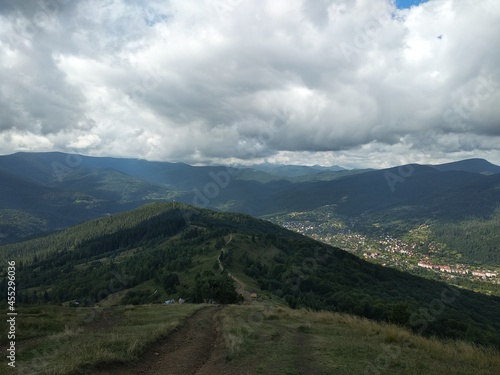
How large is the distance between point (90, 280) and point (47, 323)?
550ft

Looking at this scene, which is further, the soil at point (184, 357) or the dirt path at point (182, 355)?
the dirt path at point (182, 355)

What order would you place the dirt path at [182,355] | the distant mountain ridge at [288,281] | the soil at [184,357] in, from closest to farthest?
the soil at [184,357] → the dirt path at [182,355] → the distant mountain ridge at [288,281]

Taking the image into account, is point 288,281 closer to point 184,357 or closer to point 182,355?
point 182,355

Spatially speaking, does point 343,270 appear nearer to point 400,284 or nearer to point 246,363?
point 400,284

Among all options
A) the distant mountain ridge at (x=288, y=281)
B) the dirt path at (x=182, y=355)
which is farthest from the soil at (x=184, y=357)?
the distant mountain ridge at (x=288, y=281)

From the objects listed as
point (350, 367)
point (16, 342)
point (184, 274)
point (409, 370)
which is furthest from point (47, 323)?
point (184, 274)

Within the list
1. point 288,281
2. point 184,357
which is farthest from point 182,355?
point 288,281

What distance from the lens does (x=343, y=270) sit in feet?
520

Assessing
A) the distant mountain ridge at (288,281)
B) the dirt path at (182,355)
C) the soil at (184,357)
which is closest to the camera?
the soil at (184,357)

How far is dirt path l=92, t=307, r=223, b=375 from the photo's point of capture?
14.3 m

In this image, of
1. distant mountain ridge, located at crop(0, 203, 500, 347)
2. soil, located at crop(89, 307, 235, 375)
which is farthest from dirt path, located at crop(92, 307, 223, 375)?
distant mountain ridge, located at crop(0, 203, 500, 347)

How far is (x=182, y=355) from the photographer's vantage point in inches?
666

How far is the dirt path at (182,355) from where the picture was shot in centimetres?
1427

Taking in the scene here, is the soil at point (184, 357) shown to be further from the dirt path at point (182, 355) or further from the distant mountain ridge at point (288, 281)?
the distant mountain ridge at point (288, 281)
